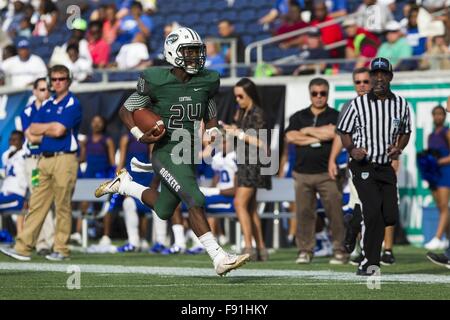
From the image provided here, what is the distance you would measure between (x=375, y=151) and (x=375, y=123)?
0.24 metres

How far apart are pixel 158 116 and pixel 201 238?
1.04 meters

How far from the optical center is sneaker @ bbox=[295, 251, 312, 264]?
41.5 feet

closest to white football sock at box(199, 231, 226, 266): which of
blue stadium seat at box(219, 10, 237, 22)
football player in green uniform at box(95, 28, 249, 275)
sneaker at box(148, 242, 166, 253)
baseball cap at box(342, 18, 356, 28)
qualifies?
football player in green uniform at box(95, 28, 249, 275)

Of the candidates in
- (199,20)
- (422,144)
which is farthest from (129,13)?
(422,144)

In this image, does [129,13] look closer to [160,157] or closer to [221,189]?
[221,189]

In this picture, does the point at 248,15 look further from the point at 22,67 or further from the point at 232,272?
the point at 232,272

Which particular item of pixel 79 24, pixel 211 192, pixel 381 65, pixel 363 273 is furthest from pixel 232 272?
pixel 79 24

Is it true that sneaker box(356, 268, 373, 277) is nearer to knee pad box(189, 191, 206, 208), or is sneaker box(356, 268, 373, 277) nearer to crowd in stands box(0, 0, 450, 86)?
knee pad box(189, 191, 206, 208)

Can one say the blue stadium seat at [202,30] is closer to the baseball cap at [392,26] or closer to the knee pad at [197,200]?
the baseball cap at [392,26]

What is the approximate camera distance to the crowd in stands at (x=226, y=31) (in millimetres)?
17500

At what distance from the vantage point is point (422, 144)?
16.1 m

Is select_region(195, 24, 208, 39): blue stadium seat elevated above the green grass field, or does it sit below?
above

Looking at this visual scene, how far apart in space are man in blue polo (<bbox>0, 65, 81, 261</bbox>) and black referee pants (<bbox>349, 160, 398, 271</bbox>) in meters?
3.87

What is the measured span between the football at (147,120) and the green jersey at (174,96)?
112 mm
